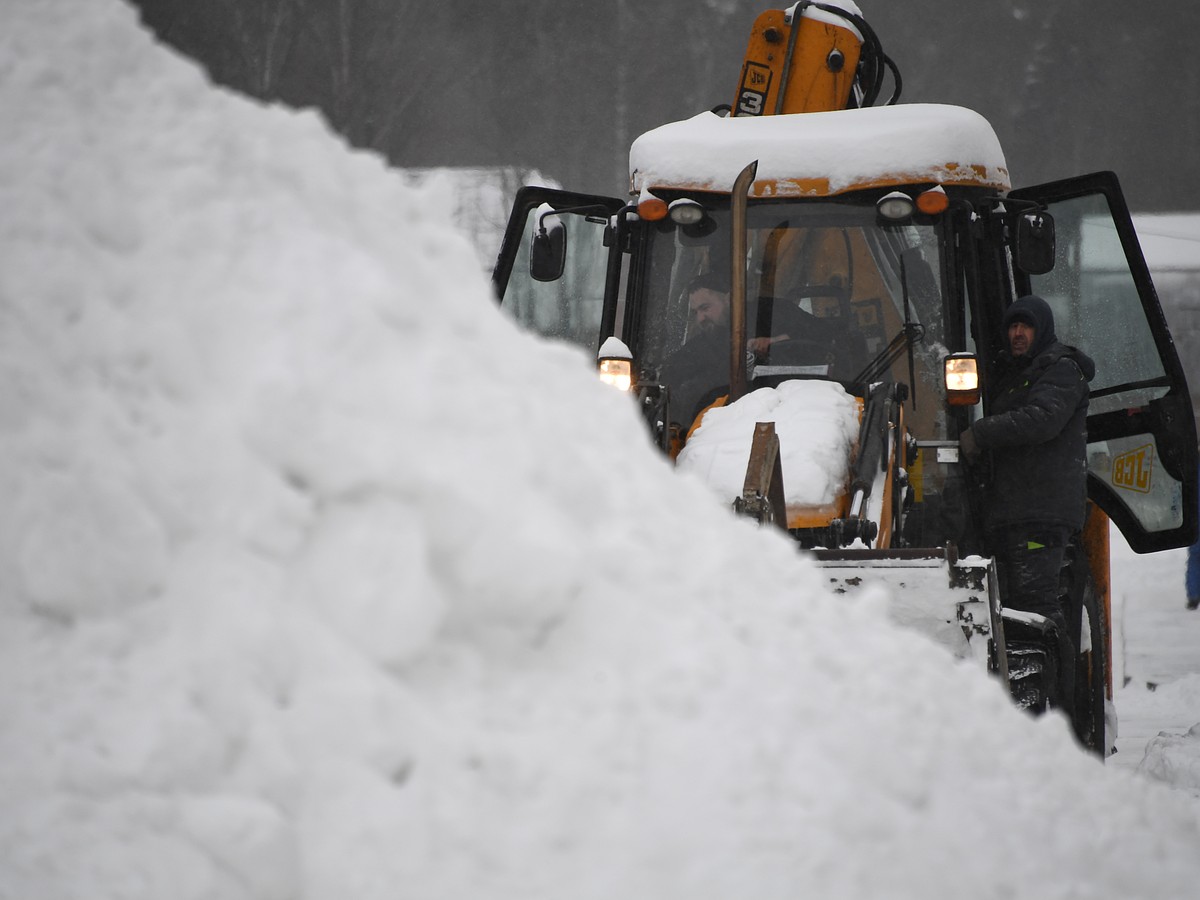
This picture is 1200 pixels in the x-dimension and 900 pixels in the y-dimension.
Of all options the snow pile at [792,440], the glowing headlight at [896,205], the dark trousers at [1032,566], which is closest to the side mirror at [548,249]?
the snow pile at [792,440]

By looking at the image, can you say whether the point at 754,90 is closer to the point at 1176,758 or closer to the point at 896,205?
the point at 896,205

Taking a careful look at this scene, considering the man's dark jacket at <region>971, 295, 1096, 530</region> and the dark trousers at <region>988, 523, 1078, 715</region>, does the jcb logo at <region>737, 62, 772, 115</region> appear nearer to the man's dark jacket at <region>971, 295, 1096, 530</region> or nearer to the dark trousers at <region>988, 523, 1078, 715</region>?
the man's dark jacket at <region>971, 295, 1096, 530</region>

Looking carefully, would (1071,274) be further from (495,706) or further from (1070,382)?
(495,706)

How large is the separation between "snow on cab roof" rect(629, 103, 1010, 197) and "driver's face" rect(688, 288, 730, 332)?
427mm

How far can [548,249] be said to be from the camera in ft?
16.9

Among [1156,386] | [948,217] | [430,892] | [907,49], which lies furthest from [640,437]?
[907,49]

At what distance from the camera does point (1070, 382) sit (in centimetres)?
491

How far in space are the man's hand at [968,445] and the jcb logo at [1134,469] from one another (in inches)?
51.7

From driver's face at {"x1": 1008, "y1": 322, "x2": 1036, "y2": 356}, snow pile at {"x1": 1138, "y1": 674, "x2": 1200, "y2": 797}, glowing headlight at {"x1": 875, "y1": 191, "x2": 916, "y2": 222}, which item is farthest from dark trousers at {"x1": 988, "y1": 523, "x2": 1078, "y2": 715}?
glowing headlight at {"x1": 875, "y1": 191, "x2": 916, "y2": 222}

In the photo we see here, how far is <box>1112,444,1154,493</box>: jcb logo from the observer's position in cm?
559

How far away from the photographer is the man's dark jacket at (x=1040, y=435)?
481cm

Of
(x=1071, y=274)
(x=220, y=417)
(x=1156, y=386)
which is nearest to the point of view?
(x=220, y=417)

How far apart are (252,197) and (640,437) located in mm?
898

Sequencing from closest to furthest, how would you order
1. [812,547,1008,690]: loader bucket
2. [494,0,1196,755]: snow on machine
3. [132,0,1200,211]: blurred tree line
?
1. [812,547,1008,690]: loader bucket
2. [494,0,1196,755]: snow on machine
3. [132,0,1200,211]: blurred tree line
